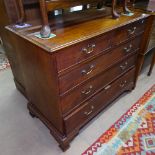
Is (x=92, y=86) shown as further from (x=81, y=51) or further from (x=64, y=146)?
(x=64, y=146)

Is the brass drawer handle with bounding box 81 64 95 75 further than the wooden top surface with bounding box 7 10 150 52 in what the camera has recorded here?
Yes

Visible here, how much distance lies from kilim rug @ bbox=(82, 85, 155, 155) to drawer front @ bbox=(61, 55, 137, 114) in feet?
1.40

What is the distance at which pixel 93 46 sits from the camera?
1.06 m

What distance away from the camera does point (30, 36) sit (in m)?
0.97

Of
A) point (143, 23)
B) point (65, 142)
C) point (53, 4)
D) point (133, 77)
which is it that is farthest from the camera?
point (133, 77)

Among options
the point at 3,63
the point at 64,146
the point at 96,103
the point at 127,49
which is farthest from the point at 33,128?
the point at 3,63

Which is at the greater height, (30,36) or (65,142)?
(30,36)

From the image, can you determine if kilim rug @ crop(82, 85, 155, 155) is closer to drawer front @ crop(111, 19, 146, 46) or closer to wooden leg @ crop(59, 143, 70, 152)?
wooden leg @ crop(59, 143, 70, 152)

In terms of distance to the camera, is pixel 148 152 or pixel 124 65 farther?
pixel 124 65

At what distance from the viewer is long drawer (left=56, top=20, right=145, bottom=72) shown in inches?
36.3

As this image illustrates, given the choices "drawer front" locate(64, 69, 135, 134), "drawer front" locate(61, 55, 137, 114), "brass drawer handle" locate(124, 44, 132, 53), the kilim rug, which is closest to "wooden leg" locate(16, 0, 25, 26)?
"drawer front" locate(61, 55, 137, 114)

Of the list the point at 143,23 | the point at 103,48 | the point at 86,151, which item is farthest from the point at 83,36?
the point at 86,151

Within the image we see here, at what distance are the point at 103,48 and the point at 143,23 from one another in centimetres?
58

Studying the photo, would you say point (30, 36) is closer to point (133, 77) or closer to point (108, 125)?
point (108, 125)
